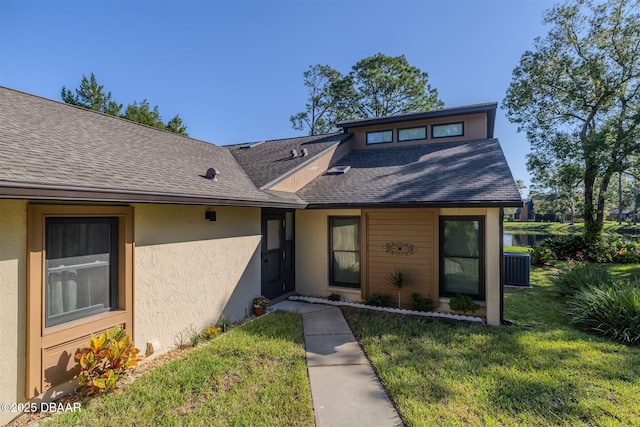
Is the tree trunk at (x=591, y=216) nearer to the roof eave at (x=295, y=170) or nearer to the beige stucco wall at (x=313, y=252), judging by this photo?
the roof eave at (x=295, y=170)

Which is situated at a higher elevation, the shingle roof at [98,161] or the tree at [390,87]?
the tree at [390,87]

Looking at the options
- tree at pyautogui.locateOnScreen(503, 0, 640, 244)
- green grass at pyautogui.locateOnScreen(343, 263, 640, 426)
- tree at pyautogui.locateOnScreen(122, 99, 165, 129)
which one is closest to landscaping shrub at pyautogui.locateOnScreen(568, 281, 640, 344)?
green grass at pyautogui.locateOnScreen(343, 263, 640, 426)

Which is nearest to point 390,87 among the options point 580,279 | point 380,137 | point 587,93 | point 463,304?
point 587,93

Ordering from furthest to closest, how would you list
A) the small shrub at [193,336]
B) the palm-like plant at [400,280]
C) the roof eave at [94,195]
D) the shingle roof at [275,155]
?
the shingle roof at [275,155] → the palm-like plant at [400,280] → the small shrub at [193,336] → the roof eave at [94,195]

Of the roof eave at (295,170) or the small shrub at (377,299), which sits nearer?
the small shrub at (377,299)

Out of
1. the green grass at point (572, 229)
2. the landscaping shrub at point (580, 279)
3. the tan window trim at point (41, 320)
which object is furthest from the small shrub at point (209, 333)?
the green grass at point (572, 229)

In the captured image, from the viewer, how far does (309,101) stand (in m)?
24.6

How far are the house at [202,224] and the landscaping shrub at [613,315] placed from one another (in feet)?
5.40

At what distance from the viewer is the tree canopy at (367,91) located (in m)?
22.2

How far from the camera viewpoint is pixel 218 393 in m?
3.42

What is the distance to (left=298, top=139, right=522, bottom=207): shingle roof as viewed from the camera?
5.93m

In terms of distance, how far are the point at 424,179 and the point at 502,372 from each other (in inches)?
176

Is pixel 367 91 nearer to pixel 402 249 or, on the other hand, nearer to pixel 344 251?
pixel 344 251

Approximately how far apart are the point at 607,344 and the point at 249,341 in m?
5.77
